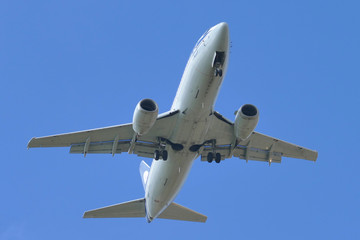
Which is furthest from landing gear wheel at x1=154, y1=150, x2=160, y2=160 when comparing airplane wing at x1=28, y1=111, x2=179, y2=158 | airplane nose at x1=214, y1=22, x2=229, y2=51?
airplane nose at x1=214, y1=22, x2=229, y2=51

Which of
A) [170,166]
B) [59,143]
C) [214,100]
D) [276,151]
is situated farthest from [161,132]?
[276,151]

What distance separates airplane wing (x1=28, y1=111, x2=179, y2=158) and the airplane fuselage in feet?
2.33

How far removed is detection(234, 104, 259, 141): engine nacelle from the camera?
23.0 metres

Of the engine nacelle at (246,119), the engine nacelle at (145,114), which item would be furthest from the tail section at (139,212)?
the engine nacelle at (246,119)

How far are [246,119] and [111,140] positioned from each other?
24.0 feet

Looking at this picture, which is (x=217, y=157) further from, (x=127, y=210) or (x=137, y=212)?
(x=127, y=210)

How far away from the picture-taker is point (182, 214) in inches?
1191

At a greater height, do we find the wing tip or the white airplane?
the white airplane

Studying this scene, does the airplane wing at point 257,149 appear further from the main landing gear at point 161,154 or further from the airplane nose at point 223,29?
the airplane nose at point 223,29

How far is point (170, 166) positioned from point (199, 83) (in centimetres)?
517

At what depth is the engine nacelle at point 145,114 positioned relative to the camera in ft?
71.1

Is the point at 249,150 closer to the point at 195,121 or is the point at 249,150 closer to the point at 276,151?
the point at 276,151

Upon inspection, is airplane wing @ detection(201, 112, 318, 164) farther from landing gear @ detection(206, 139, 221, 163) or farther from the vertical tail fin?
the vertical tail fin

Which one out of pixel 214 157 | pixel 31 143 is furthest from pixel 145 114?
pixel 31 143
